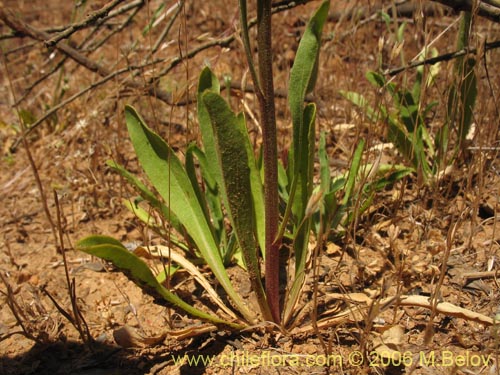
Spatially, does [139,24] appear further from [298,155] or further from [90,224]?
[298,155]

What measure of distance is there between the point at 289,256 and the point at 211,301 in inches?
12.1

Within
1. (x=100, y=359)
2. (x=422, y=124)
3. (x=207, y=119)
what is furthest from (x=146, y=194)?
(x=422, y=124)

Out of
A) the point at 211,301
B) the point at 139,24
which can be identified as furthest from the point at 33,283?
the point at 139,24

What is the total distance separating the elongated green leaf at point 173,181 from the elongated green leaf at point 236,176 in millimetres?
192

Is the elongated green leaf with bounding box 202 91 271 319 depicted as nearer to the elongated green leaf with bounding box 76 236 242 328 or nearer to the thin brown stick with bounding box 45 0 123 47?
the elongated green leaf with bounding box 76 236 242 328

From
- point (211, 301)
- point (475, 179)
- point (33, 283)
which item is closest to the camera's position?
point (211, 301)

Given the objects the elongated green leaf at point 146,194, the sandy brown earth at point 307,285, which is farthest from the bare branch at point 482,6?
the elongated green leaf at point 146,194

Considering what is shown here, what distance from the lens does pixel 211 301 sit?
1.67 meters

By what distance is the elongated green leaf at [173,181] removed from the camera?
1.63 meters

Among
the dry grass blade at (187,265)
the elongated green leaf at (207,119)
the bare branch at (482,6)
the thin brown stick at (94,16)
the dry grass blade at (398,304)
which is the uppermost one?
the thin brown stick at (94,16)

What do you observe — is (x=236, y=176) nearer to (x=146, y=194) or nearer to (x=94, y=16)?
(x=146, y=194)

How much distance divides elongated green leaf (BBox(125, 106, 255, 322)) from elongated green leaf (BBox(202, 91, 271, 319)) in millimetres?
192

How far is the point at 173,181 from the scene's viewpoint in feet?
5.51

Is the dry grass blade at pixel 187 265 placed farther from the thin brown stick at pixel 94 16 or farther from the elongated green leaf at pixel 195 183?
the thin brown stick at pixel 94 16
